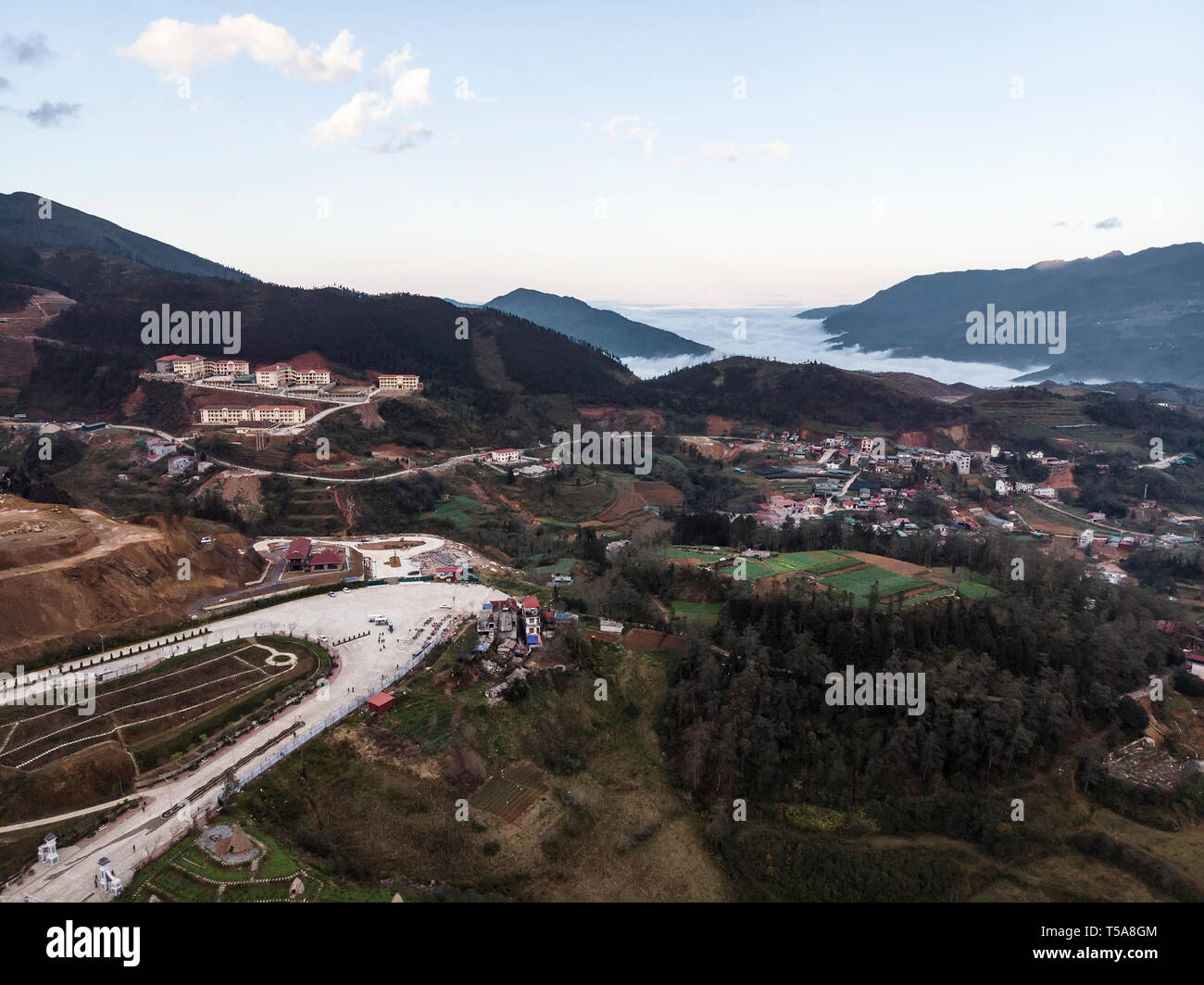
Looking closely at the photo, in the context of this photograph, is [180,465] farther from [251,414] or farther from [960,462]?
[960,462]

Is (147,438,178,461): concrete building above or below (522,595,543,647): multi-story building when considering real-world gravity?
above

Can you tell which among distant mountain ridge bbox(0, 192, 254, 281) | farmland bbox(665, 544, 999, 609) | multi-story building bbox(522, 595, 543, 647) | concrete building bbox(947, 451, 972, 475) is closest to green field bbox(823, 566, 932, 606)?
farmland bbox(665, 544, 999, 609)

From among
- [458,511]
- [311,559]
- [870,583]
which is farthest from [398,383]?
[870,583]

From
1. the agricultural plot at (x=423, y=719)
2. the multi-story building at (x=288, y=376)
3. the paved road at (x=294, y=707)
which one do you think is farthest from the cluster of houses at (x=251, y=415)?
the agricultural plot at (x=423, y=719)

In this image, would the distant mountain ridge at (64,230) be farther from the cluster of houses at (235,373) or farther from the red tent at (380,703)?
the red tent at (380,703)

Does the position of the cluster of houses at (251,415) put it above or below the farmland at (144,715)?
above

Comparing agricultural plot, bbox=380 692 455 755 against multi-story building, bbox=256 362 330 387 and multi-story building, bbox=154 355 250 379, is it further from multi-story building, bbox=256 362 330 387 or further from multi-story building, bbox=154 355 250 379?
multi-story building, bbox=154 355 250 379

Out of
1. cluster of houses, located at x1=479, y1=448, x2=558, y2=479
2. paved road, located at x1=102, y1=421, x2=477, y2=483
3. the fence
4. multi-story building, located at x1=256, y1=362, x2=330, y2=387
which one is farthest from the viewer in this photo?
multi-story building, located at x1=256, y1=362, x2=330, y2=387
